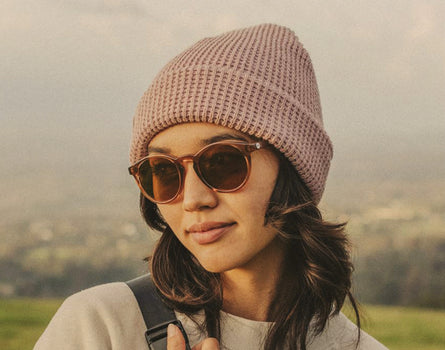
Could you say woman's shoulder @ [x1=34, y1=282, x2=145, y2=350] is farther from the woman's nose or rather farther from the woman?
the woman's nose

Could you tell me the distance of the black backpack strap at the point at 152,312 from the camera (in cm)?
247

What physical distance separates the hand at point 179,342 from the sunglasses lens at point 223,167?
22.5 inches

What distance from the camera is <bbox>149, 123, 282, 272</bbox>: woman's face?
8.13 feet

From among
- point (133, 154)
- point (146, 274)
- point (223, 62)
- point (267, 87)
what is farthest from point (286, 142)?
point (146, 274)

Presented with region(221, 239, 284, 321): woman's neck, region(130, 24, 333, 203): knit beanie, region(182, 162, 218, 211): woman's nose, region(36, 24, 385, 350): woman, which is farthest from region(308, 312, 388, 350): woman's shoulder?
region(182, 162, 218, 211): woman's nose

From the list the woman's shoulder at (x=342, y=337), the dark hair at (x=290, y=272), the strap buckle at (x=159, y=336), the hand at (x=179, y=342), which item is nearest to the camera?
the hand at (x=179, y=342)

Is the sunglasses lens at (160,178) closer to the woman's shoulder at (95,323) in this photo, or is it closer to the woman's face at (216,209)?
the woman's face at (216,209)

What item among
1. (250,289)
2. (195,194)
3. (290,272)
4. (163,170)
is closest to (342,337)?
(290,272)

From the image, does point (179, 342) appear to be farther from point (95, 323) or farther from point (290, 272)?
point (290, 272)

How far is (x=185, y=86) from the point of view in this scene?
2.64 meters

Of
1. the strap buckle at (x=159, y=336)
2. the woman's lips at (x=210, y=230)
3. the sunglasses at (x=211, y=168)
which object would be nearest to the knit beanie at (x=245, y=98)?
the sunglasses at (x=211, y=168)

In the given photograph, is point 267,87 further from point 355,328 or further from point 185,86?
point 355,328

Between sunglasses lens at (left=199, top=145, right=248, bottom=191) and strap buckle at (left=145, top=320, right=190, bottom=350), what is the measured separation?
1.90ft

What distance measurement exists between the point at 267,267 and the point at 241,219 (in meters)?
0.43
